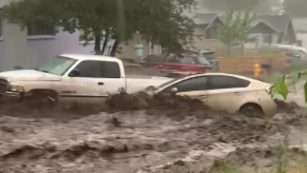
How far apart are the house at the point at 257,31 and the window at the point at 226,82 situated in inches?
377

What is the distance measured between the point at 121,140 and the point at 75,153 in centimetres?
123

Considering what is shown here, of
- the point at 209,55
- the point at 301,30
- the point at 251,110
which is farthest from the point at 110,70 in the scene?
the point at 301,30

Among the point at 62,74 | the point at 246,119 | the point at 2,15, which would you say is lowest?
the point at 246,119

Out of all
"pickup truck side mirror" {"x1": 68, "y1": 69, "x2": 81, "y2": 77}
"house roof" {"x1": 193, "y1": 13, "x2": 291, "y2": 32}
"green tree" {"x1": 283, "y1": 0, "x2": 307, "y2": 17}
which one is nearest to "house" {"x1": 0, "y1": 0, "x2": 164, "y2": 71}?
"house roof" {"x1": 193, "y1": 13, "x2": 291, "y2": 32}

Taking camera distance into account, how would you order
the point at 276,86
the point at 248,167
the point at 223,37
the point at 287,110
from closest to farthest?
1. the point at 276,86
2. the point at 248,167
3. the point at 287,110
4. the point at 223,37

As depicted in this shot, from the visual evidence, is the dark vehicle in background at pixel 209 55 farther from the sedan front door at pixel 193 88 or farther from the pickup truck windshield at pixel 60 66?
the pickup truck windshield at pixel 60 66

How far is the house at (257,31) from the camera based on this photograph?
25.1m

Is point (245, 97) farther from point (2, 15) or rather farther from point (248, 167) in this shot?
point (2, 15)

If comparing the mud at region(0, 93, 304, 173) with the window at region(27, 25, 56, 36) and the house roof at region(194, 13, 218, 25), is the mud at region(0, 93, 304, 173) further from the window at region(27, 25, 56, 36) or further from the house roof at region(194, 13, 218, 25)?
the house roof at region(194, 13, 218, 25)

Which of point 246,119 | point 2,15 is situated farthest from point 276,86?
point 2,15

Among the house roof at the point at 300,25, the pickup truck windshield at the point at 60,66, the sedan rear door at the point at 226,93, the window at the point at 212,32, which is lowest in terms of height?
the sedan rear door at the point at 226,93

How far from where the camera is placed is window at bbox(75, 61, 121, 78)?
49.9ft

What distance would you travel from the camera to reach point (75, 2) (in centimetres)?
2223

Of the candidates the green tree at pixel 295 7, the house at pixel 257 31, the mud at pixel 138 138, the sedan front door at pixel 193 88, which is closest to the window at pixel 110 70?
the mud at pixel 138 138
